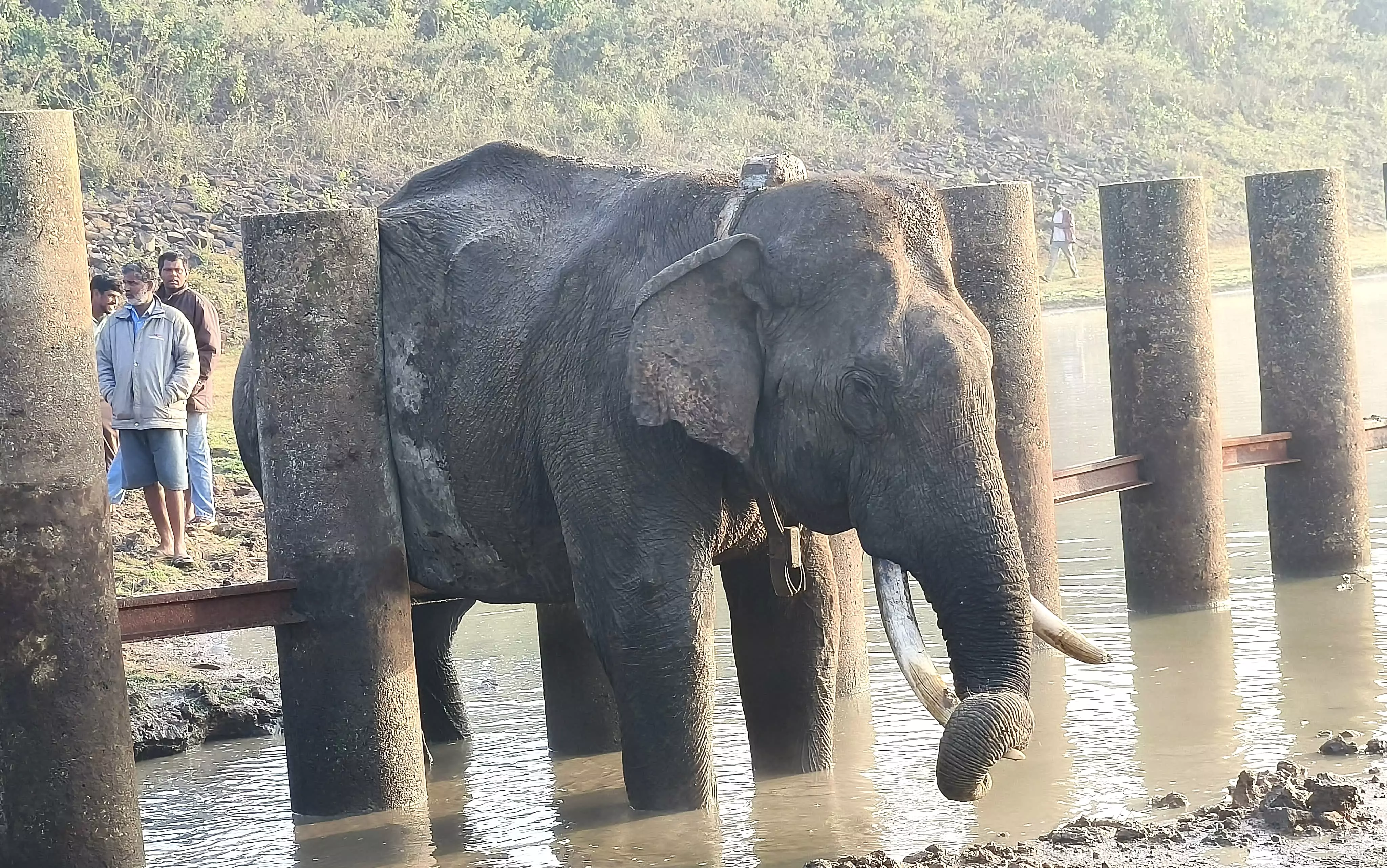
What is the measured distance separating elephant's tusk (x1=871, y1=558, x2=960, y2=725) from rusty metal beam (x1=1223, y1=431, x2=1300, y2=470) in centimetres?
408

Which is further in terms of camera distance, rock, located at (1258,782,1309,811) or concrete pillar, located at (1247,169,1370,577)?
concrete pillar, located at (1247,169,1370,577)

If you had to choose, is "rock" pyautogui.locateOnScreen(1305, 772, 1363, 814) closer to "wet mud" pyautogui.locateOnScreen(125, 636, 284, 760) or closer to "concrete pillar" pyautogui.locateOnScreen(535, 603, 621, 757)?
"concrete pillar" pyautogui.locateOnScreen(535, 603, 621, 757)

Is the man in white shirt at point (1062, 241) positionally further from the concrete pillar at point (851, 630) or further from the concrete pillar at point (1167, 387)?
the concrete pillar at point (851, 630)

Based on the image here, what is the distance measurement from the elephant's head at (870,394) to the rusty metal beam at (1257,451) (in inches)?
157

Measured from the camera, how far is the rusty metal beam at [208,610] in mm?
6215

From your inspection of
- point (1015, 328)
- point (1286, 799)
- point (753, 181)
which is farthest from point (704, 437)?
point (1015, 328)

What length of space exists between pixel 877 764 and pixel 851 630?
1093 millimetres

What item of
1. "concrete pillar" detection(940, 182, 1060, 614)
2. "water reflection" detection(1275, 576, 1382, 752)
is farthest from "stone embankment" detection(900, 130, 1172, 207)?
"concrete pillar" detection(940, 182, 1060, 614)

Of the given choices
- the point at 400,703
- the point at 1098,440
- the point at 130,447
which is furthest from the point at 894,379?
the point at 1098,440

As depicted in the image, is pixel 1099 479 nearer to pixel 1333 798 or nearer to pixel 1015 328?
pixel 1015 328

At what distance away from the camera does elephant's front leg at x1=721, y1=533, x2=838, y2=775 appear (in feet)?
21.9

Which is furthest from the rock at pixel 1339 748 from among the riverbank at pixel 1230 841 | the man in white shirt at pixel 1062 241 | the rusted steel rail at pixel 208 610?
the man in white shirt at pixel 1062 241

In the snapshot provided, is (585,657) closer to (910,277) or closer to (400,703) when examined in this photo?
(400,703)

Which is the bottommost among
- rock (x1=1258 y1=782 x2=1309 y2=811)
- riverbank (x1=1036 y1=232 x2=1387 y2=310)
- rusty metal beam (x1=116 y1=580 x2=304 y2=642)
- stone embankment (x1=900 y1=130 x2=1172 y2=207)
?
rock (x1=1258 y1=782 x2=1309 y2=811)
